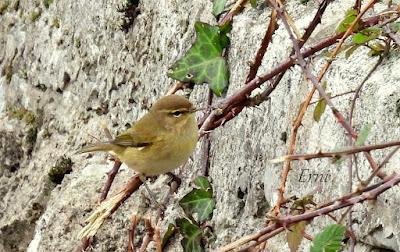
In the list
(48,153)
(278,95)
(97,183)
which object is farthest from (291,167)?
(48,153)

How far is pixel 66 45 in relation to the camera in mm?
5020

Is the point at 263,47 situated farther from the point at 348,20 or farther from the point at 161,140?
the point at 161,140

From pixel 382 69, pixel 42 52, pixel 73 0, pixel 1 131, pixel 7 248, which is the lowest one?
pixel 7 248

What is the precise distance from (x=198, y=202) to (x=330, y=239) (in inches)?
42.4

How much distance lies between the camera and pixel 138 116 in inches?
171

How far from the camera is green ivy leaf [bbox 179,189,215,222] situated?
331cm

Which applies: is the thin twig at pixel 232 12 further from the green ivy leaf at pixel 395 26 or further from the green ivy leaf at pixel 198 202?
the green ivy leaf at pixel 395 26

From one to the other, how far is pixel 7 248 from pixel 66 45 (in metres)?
1.17

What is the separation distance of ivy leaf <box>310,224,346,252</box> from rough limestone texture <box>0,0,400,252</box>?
0.13 m

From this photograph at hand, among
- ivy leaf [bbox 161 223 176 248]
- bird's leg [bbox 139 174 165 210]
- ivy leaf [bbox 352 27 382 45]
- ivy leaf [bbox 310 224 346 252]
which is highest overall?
ivy leaf [bbox 352 27 382 45]

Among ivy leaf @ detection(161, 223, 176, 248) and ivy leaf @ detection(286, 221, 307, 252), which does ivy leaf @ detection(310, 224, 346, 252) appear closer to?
ivy leaf @ detection(286, 221, 307, 252)

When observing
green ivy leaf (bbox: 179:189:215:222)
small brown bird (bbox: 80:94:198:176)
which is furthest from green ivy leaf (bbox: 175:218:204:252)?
small brown bird (bbox: 80:94:198:176)

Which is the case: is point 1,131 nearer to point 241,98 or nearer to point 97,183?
point 97,183

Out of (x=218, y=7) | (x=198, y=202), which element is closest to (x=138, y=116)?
(x=218, y=7)
